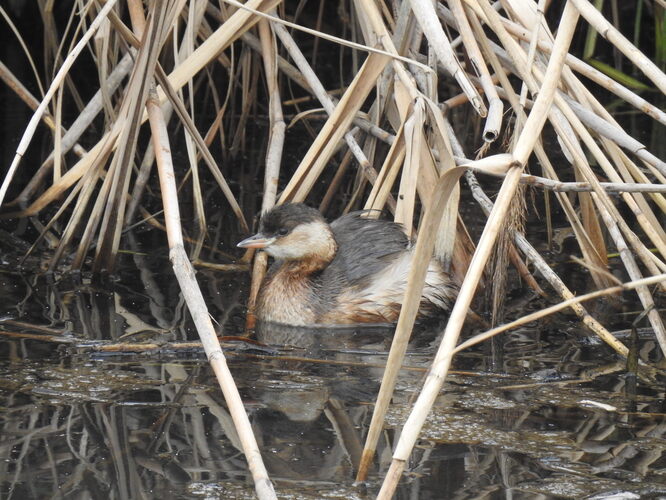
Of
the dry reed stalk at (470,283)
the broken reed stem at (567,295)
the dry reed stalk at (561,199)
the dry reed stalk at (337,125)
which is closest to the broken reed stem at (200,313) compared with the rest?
the dry reed stalk at (470,283)

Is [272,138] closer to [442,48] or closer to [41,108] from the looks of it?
[41,108]

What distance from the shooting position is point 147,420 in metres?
3.00

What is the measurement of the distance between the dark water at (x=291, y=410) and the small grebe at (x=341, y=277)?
129mm

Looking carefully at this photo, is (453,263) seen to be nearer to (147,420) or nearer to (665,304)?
(665,304)

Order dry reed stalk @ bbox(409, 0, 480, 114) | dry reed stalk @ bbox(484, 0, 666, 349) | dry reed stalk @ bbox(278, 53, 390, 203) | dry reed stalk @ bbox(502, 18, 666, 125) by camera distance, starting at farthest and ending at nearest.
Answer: dry reed stalk @ bbox(278, 53, 390, 203), dry reed stalk @ bbox(484, 0, 666, 349), dry reed stalk @ bbox(502, 18, 666, 125), dry reed stalk @ bbox(409, 0, 480, 114)

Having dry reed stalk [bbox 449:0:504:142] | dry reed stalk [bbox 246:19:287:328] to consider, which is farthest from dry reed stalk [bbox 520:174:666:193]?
dry reed stalk [bbox 246:19:287:328]

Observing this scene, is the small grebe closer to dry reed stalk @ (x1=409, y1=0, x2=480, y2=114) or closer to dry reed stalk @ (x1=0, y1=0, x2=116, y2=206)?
dry reed stalk @ (x1=0, y1=0, x2=116, y2=206)

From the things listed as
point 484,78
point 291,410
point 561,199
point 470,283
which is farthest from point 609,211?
point 470,283

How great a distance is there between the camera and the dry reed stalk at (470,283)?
79.3 inches

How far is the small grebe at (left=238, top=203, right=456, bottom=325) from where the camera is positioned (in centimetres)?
433

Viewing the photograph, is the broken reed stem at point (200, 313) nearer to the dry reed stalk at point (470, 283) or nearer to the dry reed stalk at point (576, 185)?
the dry reed stalk at point (470, 283)

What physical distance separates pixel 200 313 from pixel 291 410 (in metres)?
0.85

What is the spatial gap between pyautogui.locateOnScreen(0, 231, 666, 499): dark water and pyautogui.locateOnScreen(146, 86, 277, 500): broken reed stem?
376 mm

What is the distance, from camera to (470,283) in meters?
2.06
